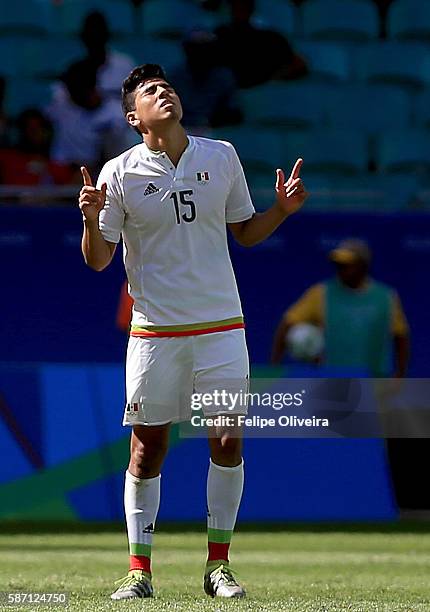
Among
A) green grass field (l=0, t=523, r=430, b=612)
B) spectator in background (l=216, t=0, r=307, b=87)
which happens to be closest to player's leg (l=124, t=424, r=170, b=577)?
green grass field (l=0, t=523, r=430, b=612)

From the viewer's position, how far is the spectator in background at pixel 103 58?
13.2 meters

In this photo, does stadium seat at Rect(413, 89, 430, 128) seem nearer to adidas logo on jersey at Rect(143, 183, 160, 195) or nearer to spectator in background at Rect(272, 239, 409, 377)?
spectator in background at Rect(272, 239, 409, 377)

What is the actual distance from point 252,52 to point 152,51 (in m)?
1.04

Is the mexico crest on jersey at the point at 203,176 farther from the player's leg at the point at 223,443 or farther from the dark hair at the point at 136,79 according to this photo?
Result: the player's leg at the point at 223,443

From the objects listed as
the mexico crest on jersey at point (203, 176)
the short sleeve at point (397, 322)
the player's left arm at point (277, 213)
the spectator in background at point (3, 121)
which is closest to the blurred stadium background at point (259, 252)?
the spectator in background at point (3, 121)

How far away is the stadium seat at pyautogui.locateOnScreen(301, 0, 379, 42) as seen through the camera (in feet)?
48.1

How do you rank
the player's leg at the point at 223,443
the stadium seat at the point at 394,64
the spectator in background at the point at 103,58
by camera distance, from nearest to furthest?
the player's leg at the point at 223,443 → the spectator in background at the point at 103,58 → the stadium seat at the point at 394,64

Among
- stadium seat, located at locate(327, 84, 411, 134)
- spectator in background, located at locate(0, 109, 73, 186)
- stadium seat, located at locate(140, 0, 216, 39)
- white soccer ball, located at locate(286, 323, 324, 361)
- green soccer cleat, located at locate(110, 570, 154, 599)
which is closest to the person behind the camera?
green soccer cleat, located at locate(110, 570, 154, 599)

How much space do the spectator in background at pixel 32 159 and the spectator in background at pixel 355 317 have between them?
261 cm

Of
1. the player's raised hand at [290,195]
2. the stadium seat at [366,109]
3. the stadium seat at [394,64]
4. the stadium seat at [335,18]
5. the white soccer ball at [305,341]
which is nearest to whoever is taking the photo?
the player's raised hand at [290,195]

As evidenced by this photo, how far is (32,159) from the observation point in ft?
41.9

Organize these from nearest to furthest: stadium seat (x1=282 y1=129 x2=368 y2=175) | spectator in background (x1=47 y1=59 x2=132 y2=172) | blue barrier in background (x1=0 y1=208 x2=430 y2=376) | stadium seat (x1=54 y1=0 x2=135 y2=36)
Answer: blue barrier in background (x1=0 y1=208 x2=430 y2=376)
spectator in background (x1=47 y1=59 x2=132 y2=172)
stadium seat (x1=282 y1=129 x2=368 y2=175)
stadium seat (x1=54 y1=0 x2=135 y2=36)

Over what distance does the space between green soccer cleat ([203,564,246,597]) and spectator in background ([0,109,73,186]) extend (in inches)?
280

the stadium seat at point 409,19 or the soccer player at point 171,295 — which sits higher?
the stadium seat at point 409,19
